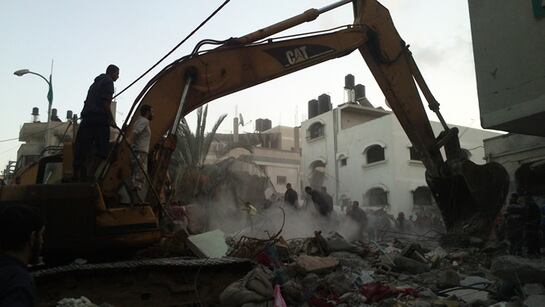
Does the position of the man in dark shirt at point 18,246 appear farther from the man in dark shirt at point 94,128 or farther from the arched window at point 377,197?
the arched window at point 377,197

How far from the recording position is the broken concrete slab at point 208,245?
5578mm

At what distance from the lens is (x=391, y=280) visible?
6.30 metres

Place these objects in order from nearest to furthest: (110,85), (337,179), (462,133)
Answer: (110,85) < (462,133) < (337,179)

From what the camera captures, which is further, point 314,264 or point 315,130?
point 315,130

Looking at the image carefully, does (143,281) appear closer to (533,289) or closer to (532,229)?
(533,289)

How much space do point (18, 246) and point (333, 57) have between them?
5.95 meters

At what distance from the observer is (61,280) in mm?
4449

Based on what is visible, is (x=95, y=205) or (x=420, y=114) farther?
(x=420, y=114)

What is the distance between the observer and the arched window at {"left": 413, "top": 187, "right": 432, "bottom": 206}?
94.3 ft

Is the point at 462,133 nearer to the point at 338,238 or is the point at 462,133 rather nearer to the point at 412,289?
the point at 338,238

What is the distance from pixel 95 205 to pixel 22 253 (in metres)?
2.84

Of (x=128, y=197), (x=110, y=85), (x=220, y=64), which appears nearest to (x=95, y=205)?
(x=128, y=197)

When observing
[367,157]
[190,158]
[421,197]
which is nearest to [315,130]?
[367,157]

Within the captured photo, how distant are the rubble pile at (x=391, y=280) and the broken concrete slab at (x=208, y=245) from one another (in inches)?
24.6
